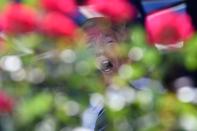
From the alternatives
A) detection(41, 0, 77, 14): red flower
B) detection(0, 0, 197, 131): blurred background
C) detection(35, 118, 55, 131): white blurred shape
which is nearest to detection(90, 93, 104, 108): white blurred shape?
detection(0, 0, 197, 131): blurred background

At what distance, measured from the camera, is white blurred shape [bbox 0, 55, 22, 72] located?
5.31 ft

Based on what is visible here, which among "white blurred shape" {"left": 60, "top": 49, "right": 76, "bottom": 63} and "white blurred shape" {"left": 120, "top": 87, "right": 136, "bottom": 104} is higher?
"white blurred shape" {"left": 60, "top": 49, "right": 76, "bottom": 63}

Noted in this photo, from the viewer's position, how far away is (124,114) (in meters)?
1.63

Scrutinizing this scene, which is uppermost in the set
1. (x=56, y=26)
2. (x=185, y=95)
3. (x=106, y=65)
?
(x=56, y=26)

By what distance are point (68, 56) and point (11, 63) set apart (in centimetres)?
12

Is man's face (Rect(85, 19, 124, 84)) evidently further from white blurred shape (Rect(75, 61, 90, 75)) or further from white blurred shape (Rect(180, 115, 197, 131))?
white blurred shape (Rect(180, 115, 197, 131))

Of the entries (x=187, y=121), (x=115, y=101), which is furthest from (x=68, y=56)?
(x=187, y=121)

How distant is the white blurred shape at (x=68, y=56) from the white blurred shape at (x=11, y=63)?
0.30 feet

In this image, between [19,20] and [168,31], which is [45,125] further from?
[168,31]

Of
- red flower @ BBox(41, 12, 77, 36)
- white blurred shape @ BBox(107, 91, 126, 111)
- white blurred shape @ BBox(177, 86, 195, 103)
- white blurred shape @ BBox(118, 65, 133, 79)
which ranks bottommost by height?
white blurred shape @ BBox(177, 86, 195, 103)

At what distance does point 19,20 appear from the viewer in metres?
1.65

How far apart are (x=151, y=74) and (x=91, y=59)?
0.15 m

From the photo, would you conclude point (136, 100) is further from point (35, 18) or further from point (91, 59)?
point (35, 18)

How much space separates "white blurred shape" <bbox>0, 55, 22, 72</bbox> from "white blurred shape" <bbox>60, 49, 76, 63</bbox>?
0.30 feet
